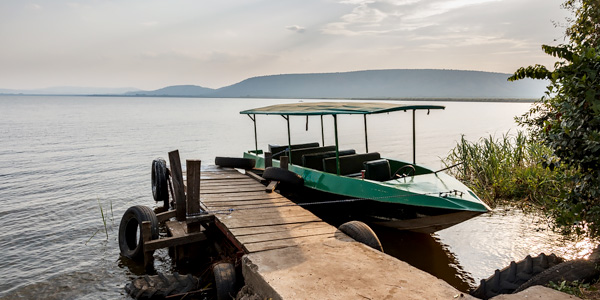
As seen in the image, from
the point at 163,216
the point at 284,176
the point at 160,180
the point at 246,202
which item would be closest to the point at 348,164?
the point at 284,176

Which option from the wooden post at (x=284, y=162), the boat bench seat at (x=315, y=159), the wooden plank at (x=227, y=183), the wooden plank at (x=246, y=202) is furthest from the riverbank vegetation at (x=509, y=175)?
the wooden plank at (x=227, y=183)

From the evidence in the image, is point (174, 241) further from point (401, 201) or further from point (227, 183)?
point (401, 201)

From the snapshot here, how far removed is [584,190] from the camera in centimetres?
511

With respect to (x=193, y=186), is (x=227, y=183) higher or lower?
lower

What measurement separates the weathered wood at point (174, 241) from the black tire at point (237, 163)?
5539 millimetres

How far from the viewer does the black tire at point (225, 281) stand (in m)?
5.82

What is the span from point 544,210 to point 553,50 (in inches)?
234

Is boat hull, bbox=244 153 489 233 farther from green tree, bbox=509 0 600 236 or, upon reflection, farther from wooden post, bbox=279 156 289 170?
green tree, bbox=509 0 600 236

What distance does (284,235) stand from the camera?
6539 mm

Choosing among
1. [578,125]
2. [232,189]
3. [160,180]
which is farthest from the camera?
[160,180]

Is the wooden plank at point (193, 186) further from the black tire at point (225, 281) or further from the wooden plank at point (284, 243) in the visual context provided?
the wooden plank at point (284, 243)

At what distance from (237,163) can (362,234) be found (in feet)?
24.5

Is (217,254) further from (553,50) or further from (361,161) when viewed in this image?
(553,50)

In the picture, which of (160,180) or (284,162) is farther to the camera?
(160,180)
